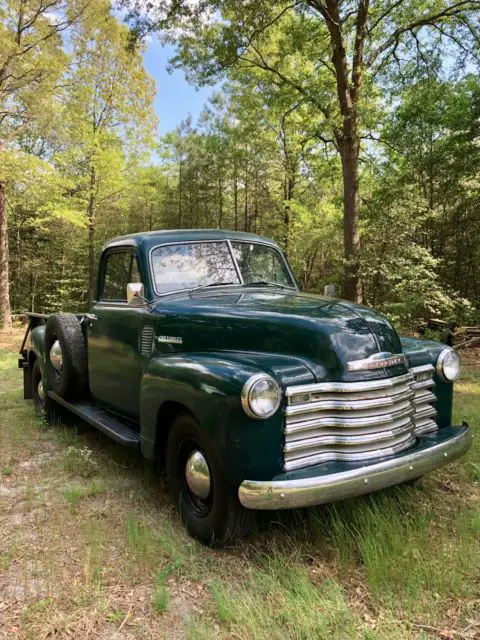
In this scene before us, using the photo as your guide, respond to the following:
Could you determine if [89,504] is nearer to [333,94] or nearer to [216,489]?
[216,489]

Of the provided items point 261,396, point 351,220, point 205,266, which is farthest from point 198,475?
point 351,220

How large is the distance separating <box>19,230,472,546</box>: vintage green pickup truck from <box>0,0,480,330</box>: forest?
3442 mm

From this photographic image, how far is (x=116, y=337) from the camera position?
4.09 m

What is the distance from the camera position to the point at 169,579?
253cm

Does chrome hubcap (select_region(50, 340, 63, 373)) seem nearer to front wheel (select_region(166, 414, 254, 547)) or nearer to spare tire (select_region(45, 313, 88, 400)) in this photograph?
spare tire (select_region(45, 313, 88, 400))

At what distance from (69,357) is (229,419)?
286 cm

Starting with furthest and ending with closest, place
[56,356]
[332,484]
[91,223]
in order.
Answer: [91,223] → [56,356] → [332,484]

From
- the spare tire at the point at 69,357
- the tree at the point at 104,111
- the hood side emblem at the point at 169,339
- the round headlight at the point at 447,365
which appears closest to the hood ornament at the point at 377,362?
the round headlight at the point at 447,365

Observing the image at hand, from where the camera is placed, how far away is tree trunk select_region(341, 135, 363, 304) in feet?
32.1

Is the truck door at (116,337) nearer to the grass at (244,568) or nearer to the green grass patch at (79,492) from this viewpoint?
the green grass patch at (79,492)

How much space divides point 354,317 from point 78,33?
15533 millimetres

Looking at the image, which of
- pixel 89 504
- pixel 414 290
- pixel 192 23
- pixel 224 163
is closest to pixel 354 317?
pixel 89 504

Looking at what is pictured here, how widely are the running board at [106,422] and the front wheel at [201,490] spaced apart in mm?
534

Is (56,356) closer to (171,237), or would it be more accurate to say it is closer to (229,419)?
(171,237)
